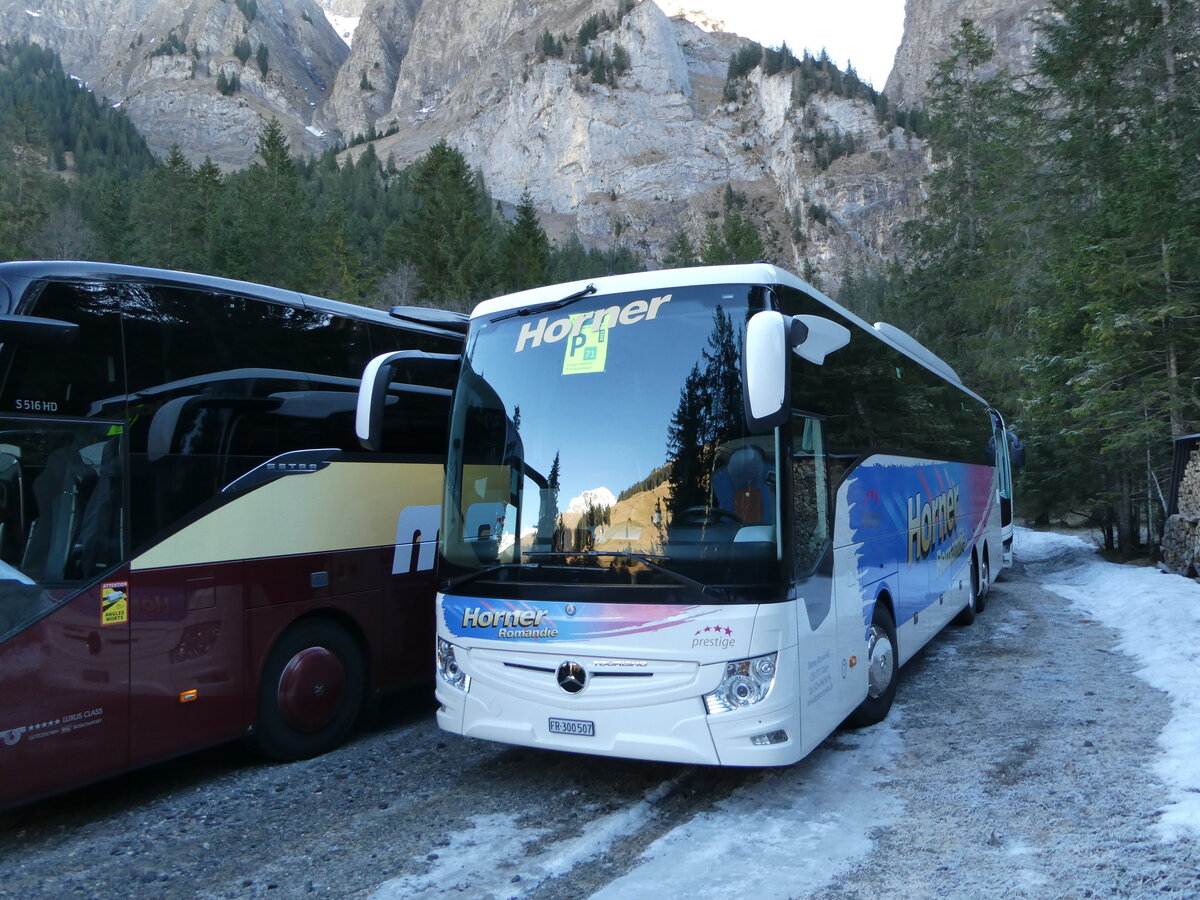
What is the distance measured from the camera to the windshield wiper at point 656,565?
4.71 meters

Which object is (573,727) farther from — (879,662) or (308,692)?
(879,662)

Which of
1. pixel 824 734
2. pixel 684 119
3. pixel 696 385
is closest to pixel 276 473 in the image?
pixel 696 385

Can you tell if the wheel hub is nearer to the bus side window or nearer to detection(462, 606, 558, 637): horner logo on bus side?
the bus side window

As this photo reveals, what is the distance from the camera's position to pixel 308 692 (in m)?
6.39

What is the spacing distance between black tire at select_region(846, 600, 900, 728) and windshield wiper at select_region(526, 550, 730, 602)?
7.09 feet

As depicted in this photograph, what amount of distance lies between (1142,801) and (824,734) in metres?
1.68

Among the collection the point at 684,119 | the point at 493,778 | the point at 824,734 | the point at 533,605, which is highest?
the point at 684,119

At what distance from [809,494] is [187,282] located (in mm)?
4143

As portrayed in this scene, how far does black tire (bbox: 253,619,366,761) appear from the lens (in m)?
6.20

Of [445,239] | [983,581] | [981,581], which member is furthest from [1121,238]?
[445,239]

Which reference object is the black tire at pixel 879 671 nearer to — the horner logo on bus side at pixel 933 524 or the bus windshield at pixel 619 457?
the horner logo on bus side at pixel 933 524

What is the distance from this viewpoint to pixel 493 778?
5832mm

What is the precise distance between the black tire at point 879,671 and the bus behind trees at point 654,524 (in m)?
0.59

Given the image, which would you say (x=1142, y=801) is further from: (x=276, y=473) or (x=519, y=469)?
(x=276, y=473)
